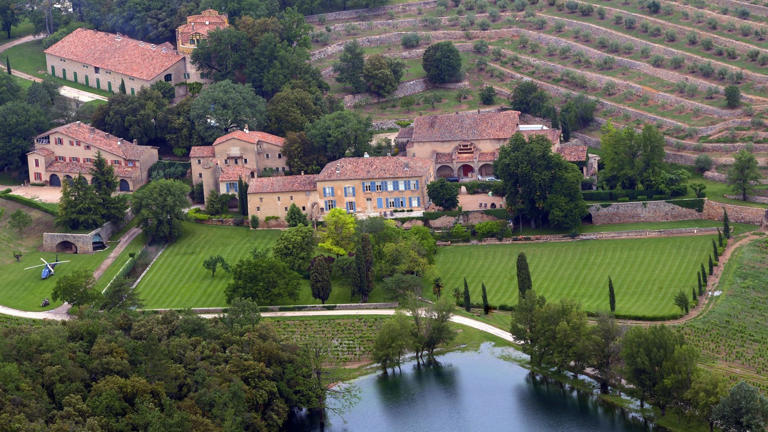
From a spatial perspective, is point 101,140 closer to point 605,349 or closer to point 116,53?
point 116,53

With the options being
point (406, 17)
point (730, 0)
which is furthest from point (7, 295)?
point (730, 0)

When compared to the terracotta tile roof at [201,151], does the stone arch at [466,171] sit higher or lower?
lower

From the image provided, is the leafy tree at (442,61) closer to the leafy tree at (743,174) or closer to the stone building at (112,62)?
the stone building at (112,62)

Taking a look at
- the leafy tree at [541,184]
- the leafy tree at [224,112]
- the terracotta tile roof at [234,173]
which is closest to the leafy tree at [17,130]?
the leafy tree at [224,112]

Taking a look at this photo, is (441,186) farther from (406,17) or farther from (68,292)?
(406,17)

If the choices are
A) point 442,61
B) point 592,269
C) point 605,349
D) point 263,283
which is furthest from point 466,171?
point 605,349

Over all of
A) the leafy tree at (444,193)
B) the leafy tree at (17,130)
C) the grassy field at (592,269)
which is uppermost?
the leafy tree at (17,130)

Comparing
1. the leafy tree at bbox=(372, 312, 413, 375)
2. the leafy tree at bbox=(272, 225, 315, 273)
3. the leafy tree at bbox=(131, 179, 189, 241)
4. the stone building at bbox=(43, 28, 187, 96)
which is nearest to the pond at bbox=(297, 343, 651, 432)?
the leafy tree at bbox=(372, 312, 413, 375)
